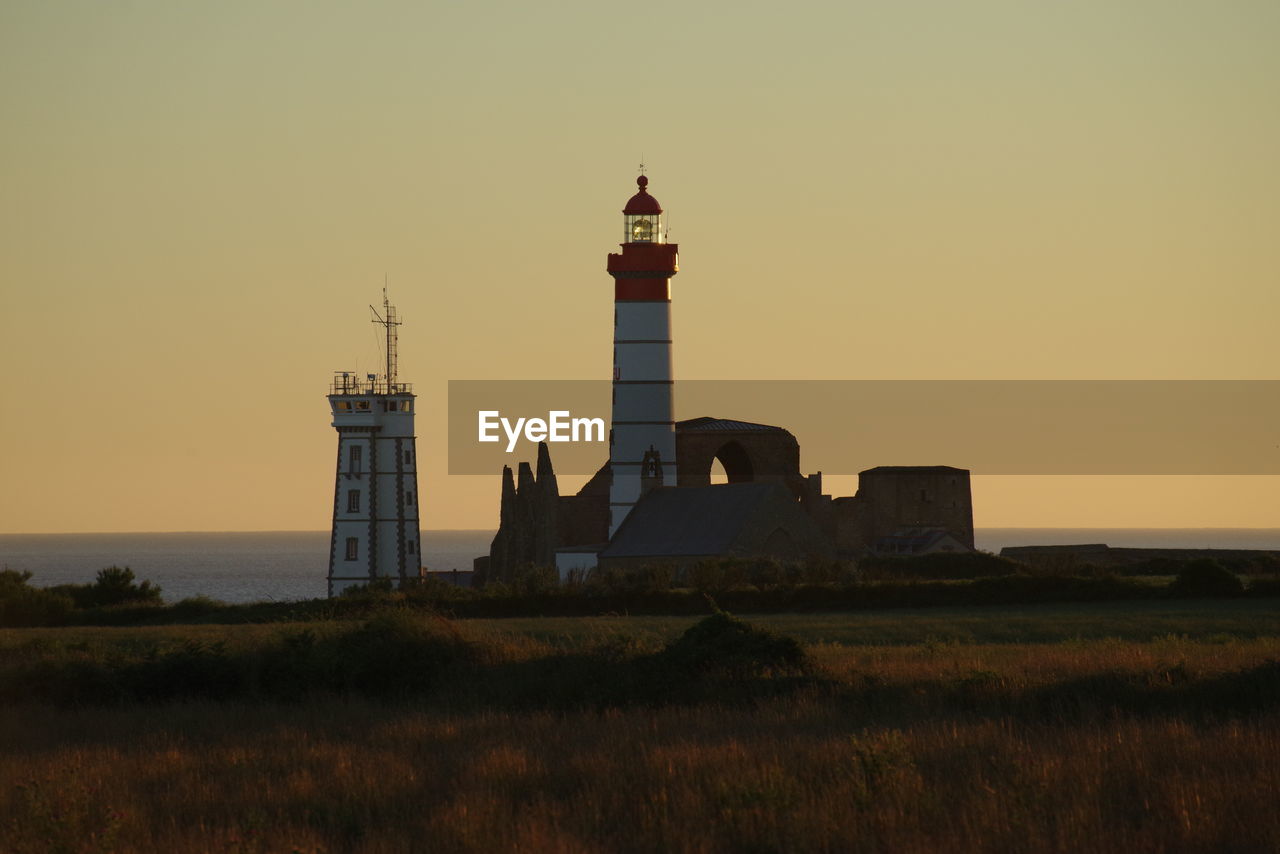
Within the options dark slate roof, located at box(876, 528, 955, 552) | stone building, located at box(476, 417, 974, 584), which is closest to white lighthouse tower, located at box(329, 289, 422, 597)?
stone building, located at box(476, 417, 974, 584)

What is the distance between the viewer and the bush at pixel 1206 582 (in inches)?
1652

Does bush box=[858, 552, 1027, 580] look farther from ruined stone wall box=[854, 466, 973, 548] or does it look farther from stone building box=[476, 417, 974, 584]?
ruined stone wall box=[854, 466, 973, 548]

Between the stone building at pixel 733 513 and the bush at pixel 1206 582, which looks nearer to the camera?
the bush at pixel 1206 582

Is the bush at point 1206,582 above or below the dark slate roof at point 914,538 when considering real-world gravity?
below

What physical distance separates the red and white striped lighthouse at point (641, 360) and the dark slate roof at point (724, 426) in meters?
5.87

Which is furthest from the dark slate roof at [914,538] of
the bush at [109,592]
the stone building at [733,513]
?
the bush at [109,592]

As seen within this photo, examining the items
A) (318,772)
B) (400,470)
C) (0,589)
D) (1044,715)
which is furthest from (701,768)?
(400,470)

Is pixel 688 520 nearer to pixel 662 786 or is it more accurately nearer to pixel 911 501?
pixel 911 501

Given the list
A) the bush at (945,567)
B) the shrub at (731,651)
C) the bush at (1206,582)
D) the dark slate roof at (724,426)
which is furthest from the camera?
the dark slate roof at (724,426)

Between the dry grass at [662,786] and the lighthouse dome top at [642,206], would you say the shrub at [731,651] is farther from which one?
the lighthouse dome top at [642,206]

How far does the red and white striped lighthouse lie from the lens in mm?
59312

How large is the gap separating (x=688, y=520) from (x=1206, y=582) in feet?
62.5

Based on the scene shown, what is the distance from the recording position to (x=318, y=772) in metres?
16.6

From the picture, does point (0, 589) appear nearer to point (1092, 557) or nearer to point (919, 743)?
point (919, 743)
